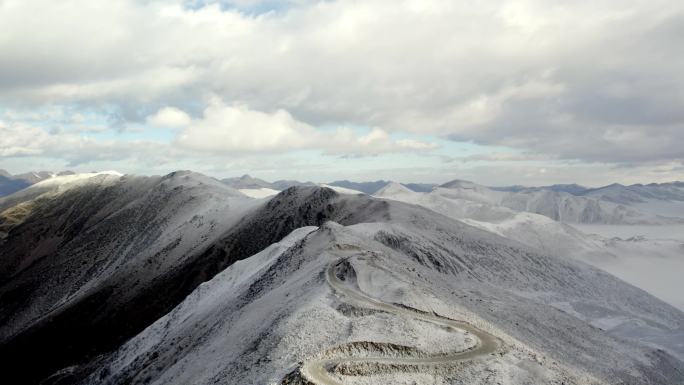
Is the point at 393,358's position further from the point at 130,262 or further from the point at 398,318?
the point at 130,262

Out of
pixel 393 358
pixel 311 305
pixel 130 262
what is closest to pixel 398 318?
pixel 393 358

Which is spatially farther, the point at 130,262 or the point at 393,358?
the point at 130,262

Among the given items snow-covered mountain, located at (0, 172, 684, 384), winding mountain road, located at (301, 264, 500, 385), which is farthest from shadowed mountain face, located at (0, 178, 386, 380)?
winding mountain road, located at (301, 264, 500, 385)

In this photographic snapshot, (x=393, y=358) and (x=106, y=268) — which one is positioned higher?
(x=393, y=358)

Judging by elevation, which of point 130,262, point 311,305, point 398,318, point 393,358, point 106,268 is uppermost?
point 311,305

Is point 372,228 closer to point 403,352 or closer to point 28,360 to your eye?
point 403,352

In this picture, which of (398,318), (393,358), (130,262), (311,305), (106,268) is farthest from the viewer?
(106,268)

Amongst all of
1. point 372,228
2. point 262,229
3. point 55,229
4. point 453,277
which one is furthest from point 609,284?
point 55,229
